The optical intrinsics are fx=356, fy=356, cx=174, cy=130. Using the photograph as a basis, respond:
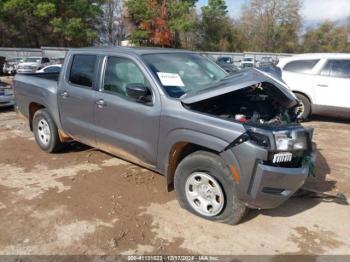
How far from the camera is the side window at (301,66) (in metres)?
8.72

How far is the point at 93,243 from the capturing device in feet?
10.9

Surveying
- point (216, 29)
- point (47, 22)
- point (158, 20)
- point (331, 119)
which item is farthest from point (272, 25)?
point (331, 119)

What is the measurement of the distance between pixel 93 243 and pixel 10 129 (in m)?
5.53

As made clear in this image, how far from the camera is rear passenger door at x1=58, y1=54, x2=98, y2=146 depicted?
4.75 meters

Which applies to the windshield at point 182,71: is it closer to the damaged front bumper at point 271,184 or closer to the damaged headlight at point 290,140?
the damaged headlight at point 290,140

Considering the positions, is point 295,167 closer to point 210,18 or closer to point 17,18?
point 17,18

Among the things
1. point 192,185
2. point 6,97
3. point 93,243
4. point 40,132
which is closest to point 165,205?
point 192,185

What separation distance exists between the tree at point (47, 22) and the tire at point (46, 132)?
121 feet

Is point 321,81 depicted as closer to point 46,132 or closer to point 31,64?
point 46,132

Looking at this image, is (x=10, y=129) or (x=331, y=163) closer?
(x=331, y=163)

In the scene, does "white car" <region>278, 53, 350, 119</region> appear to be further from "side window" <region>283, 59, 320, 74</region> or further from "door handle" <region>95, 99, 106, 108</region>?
"door handle" <region>95, 99, 106, 108</region>

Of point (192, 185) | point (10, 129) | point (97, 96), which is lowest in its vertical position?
point (10, 129)

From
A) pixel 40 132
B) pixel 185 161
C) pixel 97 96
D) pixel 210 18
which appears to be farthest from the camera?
pixel 210 18

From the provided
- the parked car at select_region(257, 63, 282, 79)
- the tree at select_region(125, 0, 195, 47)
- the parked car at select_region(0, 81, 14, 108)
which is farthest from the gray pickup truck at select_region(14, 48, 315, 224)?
the tree at select_region(125, 0, 195, 47)
